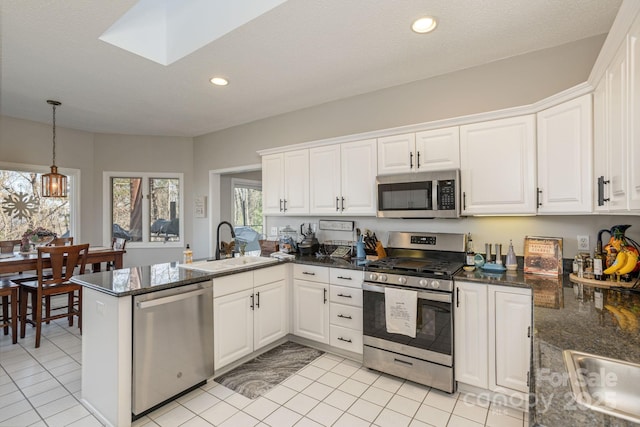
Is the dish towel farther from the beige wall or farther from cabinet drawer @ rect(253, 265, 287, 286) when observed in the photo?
cabinet drawer @ rect(253, 265, 287, 286)

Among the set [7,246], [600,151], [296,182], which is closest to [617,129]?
[600,151]

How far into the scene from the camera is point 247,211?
6160 mm

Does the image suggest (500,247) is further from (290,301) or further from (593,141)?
(290,301)

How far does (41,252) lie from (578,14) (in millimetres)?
5073

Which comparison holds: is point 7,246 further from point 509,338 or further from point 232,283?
point 509,338

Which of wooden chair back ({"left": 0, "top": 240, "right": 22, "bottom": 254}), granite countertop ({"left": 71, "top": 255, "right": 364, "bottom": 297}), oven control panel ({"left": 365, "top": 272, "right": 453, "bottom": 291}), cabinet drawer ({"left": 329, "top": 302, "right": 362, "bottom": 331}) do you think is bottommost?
cabinet drawer ({"left": 329, "top": 302, "right": 362, "bottom": 331})

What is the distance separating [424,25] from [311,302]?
2542 millimetres

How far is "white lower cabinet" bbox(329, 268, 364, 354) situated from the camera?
2.78m

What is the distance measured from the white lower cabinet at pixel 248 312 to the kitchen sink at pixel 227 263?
87 mm

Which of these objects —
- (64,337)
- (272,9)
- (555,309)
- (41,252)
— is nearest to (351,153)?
(272,9)

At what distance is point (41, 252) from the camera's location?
3.19m

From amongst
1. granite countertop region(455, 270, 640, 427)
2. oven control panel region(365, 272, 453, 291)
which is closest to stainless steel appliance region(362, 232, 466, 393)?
oven control panel region(365, 272, 453, 291)

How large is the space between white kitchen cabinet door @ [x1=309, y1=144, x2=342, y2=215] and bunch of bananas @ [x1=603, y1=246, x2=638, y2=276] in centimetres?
216

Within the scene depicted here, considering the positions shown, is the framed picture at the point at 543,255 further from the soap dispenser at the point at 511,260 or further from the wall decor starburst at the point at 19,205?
the wall decor starburst at the point at 19,205
